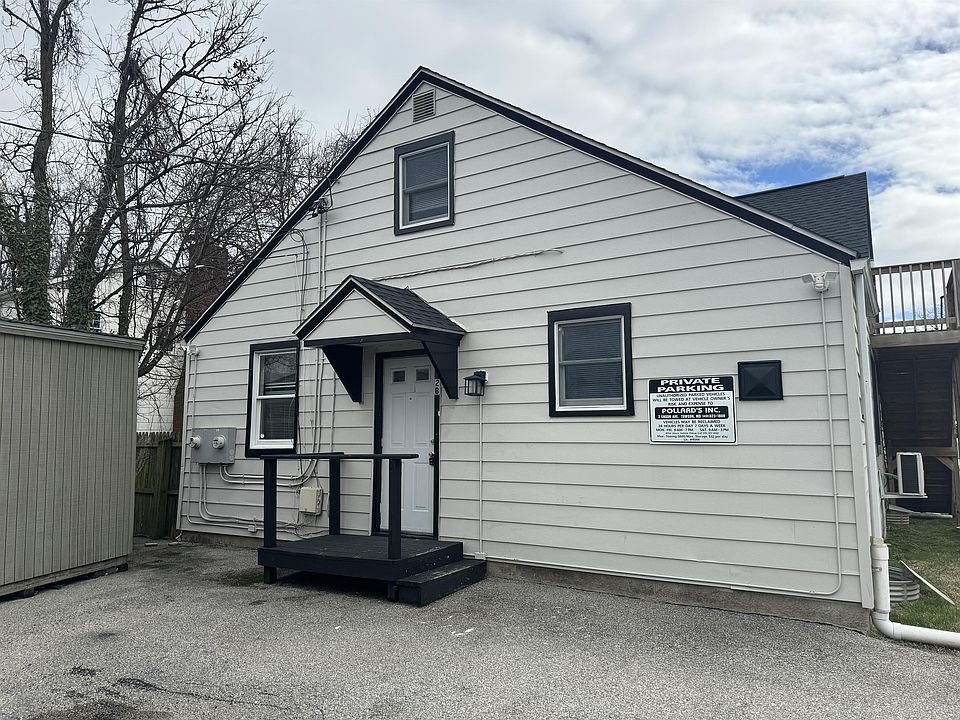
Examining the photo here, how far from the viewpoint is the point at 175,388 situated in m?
17.6

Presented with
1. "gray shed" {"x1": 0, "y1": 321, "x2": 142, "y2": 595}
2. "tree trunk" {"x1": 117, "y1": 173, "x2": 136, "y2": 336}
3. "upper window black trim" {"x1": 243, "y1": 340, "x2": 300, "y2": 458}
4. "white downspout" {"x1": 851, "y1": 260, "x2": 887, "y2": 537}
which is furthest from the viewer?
"tree trunk" {"x1": 117, "y1": 173, "x2": 136, "y2": 336}

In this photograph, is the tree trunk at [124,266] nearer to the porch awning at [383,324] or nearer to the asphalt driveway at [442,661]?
the porch awning at [383,324]

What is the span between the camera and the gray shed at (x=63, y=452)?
614 cm

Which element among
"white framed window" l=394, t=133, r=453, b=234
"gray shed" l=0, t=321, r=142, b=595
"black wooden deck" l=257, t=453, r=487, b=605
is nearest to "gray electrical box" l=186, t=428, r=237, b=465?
"gray shed" l=0, t=321, r=142, b=595

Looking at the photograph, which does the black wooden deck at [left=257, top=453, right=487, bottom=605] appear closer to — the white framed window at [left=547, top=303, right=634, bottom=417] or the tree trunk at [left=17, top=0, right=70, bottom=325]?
the white framed window at [left=547, top=303, right=634, bottom=417]

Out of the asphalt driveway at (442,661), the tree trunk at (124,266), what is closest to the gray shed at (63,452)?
the asphalt driveway at (442,661)

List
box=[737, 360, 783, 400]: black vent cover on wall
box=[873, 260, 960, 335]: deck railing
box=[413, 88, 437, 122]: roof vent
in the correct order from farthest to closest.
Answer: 1. box=[873, 260, 960, 335]: deck railing
2. box=[413, 88, 437, 122]: roof vent
3. box=[737, 360, 783, 400]: black vent cover on wall

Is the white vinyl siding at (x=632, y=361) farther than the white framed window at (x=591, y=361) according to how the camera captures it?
No

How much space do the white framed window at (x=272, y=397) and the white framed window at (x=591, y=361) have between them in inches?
144

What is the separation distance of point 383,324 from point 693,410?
3108mm

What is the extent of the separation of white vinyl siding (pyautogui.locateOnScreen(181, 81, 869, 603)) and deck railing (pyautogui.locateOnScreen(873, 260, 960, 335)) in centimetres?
594

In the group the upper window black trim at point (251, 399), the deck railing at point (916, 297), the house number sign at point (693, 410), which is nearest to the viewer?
the house number sign at point (693, 410)

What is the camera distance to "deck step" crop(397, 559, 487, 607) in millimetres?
5789

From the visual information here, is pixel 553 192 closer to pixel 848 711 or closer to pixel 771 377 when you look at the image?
pixel 771 377
